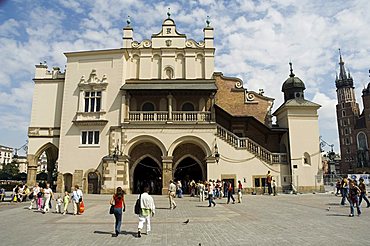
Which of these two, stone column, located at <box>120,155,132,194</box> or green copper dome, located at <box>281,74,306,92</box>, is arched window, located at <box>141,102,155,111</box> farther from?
green copper dome, located at <box>281,74,306,92</box>

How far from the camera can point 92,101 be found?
30453 millimetres

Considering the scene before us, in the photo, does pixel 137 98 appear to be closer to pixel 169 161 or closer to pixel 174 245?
pixel 169 161

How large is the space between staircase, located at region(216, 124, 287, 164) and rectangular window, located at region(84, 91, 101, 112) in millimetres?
12231

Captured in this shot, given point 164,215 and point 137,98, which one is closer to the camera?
point 164,215

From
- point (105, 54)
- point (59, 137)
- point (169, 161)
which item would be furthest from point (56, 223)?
point (105, 54)

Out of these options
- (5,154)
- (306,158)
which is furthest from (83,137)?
(5,154)

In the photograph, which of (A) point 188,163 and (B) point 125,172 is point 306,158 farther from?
(B) point 125,172

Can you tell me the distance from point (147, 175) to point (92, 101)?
9.45 m

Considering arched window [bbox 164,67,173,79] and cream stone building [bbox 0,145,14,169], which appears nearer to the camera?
arched window [bbox 164,67,173,79]

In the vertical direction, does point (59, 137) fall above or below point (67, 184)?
above

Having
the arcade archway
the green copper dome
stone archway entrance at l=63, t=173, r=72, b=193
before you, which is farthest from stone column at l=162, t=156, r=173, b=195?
the green copper dome

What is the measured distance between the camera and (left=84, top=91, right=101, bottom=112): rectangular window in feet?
98.9

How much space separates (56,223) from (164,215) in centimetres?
500

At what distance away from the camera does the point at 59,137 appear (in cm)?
3105
